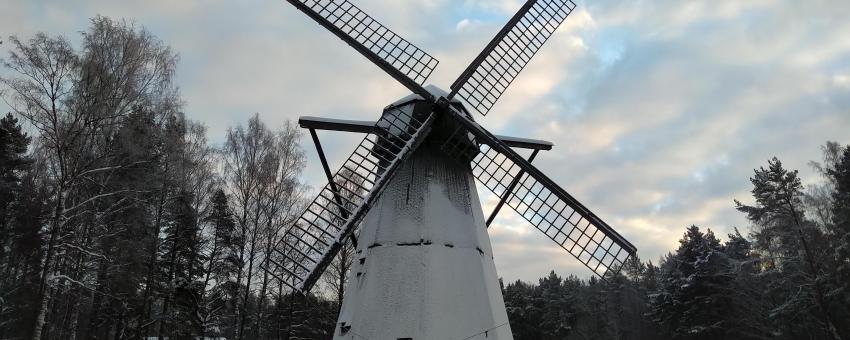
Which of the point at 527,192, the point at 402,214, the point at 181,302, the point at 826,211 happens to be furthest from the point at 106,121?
the point at 826,211

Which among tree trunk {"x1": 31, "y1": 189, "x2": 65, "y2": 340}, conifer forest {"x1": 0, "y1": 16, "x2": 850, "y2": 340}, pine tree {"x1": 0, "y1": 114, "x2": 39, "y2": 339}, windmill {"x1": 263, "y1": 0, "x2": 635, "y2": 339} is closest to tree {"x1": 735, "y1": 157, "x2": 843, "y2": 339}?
conifer forest {"x1": 0, "y1": 16, "x2": 850, "y2": 340}

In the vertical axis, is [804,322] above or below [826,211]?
below

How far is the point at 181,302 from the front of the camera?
2645 centimetres

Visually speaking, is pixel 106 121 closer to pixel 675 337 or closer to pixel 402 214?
pixel 402 214

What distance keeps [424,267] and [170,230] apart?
18888 millimetres

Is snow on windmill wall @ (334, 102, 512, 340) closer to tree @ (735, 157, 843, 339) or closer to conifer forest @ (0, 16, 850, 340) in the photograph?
conifer forest @ (0, 16, 850, 340)

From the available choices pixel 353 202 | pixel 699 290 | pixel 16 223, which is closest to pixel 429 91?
pixel 353 202

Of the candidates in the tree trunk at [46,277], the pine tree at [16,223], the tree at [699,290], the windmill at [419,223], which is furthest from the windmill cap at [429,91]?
the tree at [699,290]

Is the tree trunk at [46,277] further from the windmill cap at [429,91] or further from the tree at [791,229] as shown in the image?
the tree at [791,229]

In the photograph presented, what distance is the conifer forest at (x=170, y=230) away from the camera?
479 inches

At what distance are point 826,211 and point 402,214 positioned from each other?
31.4 meters

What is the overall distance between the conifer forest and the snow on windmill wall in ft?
12.8

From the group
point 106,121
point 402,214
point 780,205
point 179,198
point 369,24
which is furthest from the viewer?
point 780,205

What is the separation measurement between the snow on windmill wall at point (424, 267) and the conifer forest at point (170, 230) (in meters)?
3.91
